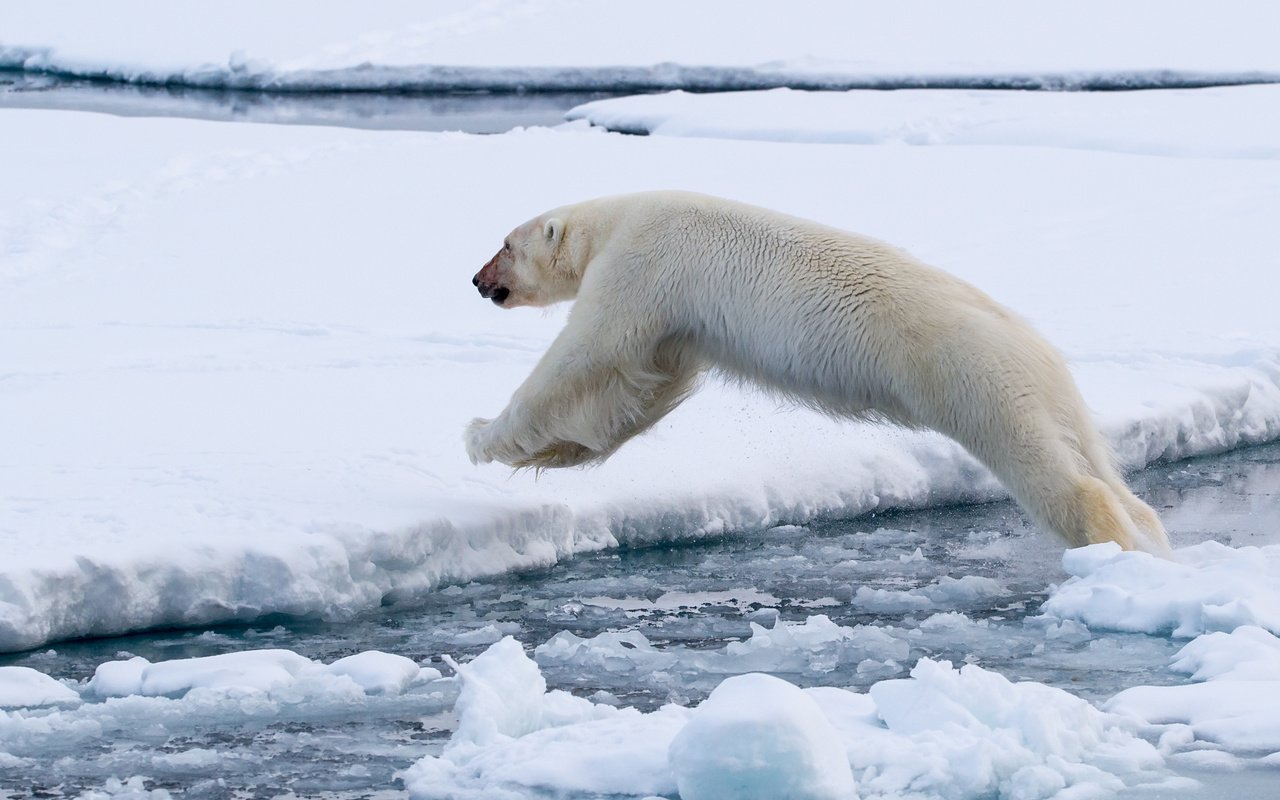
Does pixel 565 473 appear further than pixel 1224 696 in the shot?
Yes

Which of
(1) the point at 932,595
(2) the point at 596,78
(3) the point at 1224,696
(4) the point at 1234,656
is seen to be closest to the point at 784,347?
(1) the point at 932,595

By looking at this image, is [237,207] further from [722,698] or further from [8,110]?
[722,698]

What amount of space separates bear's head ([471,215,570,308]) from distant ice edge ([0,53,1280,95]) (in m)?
12.6

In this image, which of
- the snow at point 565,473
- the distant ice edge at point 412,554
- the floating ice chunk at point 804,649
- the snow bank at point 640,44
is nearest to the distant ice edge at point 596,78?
the snow bank at point 640,44

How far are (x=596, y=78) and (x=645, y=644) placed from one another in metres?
14.8

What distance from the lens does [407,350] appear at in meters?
6.48

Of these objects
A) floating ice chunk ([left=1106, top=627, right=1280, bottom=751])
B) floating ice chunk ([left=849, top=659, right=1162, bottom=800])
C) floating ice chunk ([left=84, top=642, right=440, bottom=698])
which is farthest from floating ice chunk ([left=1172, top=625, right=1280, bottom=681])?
floating ice chunk ([left=84, top=642, right=440, bottom=698])

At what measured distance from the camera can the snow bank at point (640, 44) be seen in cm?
1739

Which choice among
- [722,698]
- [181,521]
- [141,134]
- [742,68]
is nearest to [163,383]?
[181,521]

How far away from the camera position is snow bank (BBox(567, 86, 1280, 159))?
12.0 meters

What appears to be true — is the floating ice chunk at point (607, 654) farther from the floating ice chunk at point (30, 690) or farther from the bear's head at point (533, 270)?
the bear's head at point (533, 270)

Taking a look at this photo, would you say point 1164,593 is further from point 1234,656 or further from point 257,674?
point 257,674

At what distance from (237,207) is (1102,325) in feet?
17.6

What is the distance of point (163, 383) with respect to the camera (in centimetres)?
574
